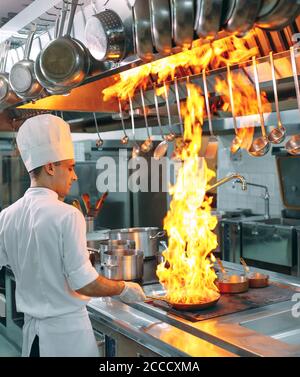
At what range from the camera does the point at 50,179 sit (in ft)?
5.93

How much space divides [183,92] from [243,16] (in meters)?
1.31

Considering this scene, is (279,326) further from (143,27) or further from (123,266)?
(143,27)

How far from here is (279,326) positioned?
1.74 meters

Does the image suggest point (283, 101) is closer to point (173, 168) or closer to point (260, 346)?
point (260, 346)

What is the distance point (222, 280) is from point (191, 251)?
206mm

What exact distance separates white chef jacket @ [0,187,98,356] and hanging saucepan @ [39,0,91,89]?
58 centimetres

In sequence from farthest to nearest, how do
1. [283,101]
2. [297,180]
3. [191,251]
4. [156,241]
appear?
[297,180], [156,241], [283,101], [191,251]

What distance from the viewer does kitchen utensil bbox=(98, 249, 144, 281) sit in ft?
7.34

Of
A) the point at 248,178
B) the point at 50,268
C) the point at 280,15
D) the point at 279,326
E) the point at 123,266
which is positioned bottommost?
the point at 279,326

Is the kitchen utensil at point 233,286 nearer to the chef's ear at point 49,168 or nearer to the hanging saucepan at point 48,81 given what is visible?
the chef's ear at point 49,168

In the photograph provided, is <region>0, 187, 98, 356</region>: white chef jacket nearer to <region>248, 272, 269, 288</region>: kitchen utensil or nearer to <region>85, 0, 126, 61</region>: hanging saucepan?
<region>85, 0, 126, 61</region>: hanging saucepan

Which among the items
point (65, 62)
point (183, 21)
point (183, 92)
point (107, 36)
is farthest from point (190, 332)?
point (183, 92)
